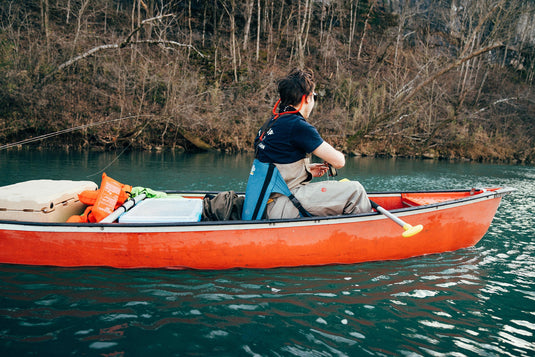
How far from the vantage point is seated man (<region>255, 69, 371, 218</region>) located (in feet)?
10.9

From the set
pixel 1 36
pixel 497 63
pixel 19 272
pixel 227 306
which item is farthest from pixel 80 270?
pixel 497 63

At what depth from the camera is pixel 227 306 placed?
121 inches

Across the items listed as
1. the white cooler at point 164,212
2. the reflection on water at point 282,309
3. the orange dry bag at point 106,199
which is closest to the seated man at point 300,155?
the reflection on water at point 282,309

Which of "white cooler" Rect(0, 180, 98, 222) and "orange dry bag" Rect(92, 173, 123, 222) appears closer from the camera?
"white cooler" Rect(0, 180, 98, 222)

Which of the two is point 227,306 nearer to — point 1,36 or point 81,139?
point 81,139

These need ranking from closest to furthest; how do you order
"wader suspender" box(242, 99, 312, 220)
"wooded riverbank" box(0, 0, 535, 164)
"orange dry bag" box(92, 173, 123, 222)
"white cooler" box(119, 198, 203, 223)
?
"wader suspender" box(242, 99, 312, 220), "white cooler" box(119, 198, 203, 223), "orange dry bag" box(92, 173, 123, 222), "wooded riverbank" box(0, 0, 535, 164)

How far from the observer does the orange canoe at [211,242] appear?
140 inches

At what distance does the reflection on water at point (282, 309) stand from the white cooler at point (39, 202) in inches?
23.3

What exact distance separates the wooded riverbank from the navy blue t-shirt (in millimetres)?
10263

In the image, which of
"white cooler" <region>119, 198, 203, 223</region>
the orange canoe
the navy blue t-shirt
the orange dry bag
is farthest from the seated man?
the orange dry bag

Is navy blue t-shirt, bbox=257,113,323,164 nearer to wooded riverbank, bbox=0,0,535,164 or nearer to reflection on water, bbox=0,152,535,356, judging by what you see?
reflection on water, bbox=0,152,535,356

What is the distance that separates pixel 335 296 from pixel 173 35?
30.0 metres

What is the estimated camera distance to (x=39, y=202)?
3.61 m

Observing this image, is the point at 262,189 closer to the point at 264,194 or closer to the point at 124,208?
the point at 264,194
